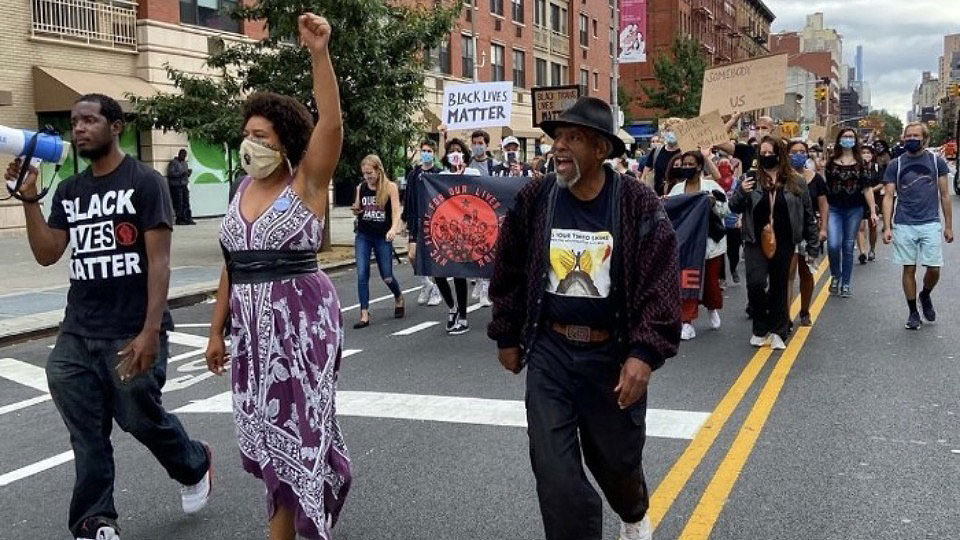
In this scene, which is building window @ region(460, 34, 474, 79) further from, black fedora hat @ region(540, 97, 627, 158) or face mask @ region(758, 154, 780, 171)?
black fedora hat @ region(540, 97, 627, 158)

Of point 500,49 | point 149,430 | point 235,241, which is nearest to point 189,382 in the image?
point 149,430

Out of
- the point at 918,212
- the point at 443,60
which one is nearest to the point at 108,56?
the point at 443,60

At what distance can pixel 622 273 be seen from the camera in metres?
3.57

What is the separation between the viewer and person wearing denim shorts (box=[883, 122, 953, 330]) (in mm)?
9414

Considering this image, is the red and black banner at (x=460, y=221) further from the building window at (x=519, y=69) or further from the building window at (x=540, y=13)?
the building window at (x=540, y=13)

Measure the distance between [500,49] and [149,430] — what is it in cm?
4171

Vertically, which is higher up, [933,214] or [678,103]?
[678,103]

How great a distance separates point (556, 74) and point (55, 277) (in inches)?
1588

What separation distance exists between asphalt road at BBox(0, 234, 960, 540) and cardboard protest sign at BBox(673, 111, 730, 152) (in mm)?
2709

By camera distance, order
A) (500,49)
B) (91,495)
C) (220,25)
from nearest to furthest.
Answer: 1. (91,495)
2. (220,25)
3. (500,49)

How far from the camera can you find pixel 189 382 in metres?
7.81

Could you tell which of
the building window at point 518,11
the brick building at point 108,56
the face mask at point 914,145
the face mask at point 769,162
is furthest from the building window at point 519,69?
the face mask at point 769,162

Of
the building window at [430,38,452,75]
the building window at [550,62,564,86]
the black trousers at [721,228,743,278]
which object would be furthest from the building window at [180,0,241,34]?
the building window at [550,62,564,86]

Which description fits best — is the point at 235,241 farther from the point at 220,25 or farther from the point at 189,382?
the point at 220,25
